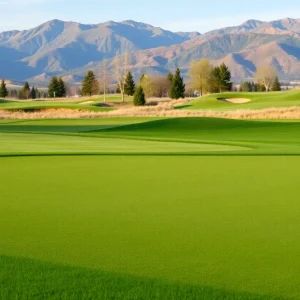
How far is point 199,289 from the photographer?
215 inches

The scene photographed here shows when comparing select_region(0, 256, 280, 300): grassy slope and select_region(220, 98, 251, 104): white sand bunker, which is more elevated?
select_region(0, 256, 280, 300): grassy slope

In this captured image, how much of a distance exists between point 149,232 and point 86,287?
6.87ft

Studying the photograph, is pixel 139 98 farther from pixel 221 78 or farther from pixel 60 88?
pixel 60 88

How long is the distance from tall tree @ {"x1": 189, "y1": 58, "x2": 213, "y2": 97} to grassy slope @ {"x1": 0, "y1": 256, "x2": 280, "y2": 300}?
104 metres

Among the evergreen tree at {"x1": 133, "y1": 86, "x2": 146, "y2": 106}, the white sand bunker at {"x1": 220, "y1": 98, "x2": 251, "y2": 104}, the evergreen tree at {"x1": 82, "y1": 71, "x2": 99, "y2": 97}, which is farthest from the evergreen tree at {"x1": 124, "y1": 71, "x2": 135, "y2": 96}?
the white sand bunker at {"x1": 220, "y1": 98, "x2": 251, "y2": 104}

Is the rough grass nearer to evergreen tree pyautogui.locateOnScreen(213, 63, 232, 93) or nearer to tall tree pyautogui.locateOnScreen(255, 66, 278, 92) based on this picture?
evergreen tree pyautogui.locateOnScreen(213, 63, 232, 93)

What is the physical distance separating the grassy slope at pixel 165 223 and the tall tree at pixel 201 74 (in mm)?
95747

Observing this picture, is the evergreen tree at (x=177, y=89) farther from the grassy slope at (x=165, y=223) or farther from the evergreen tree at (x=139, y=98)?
the grassy slope at (x=165, y=223)

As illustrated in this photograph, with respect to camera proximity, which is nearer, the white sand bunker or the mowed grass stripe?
the mowed grass stripe

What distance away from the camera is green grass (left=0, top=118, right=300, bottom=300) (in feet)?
18.3

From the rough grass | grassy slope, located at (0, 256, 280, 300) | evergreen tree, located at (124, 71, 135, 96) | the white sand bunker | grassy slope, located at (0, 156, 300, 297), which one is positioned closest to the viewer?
grassy slope, located at (0, 256, 280, 300)

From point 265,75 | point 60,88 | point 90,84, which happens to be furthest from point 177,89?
point 265,75

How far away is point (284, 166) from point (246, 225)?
716cm

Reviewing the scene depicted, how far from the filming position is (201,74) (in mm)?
109000
